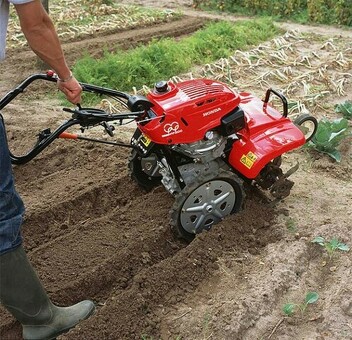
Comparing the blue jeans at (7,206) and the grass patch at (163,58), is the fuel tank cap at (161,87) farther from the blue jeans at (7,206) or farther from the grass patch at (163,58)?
the grass patch at (163,58)

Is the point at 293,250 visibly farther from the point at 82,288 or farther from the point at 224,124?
the point at 82,288

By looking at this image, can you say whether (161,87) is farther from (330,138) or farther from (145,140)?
(330,138)

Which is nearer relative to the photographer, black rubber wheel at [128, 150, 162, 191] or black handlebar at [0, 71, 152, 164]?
black handlebar at [0, 71, 152, 164]

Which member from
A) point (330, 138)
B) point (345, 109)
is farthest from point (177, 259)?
point (345, 109)

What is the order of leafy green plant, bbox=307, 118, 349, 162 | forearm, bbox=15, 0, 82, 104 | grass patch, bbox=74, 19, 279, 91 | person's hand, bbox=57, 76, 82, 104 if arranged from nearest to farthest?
forearm, bbox=15, 0, 82, 104 < person's hand, bbox=57, 76, 82, 104 < leafy green plant, bbox=307, 118, 349, 162 < grass patch, bbox=74, 19, 279, 91

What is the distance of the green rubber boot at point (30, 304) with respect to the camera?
8.92ft

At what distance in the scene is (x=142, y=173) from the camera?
4152mm

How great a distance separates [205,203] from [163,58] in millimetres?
4037

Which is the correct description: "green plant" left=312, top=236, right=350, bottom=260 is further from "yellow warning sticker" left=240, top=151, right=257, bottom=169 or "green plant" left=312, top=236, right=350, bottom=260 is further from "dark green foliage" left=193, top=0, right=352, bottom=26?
"dark green foliage" left=193, top=0, right=352, bottom=26

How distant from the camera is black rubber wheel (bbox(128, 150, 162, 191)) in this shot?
4.02 m

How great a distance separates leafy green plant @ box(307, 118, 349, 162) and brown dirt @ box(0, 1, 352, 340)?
0.21m

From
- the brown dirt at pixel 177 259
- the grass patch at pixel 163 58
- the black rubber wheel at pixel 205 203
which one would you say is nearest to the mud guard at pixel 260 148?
the black rubber wheel at pixel 205 203

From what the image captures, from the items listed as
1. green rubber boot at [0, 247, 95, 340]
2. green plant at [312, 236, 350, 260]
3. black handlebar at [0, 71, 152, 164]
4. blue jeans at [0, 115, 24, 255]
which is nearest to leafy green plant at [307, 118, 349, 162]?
green plant at [312, 236, 350, 260]

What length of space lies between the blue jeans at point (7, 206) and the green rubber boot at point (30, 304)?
70 millimetres
